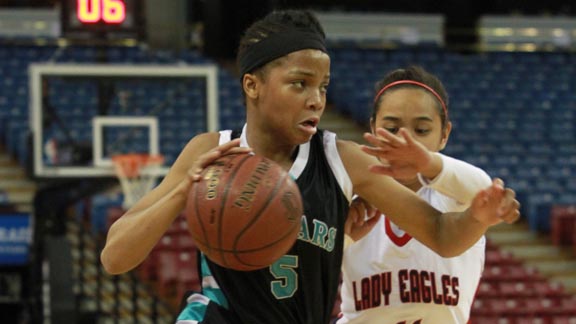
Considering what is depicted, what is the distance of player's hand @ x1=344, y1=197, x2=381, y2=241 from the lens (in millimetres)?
3357

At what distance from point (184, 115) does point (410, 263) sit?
36.4ft

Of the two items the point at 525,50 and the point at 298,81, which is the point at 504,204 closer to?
the point at 298,81

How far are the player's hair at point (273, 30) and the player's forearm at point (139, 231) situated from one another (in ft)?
1.51

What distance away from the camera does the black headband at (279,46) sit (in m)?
2.87

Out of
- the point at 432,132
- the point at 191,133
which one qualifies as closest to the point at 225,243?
the point at 432,132

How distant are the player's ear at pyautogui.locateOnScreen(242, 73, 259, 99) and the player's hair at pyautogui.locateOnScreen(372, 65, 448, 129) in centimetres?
78

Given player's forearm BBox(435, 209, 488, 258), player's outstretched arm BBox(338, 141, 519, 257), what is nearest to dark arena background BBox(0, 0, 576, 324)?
player's outstretched arm BBox(338, 141, 519, 257)

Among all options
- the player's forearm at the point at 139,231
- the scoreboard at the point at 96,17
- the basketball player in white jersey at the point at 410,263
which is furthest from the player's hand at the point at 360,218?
the scoreboard at the point at 96,17

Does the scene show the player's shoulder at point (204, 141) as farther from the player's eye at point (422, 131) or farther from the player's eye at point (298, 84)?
the player's eye at point (422, 131)

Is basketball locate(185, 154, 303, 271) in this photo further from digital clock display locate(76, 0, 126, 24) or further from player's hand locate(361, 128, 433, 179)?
digital clock display locate(76, 0, 126, 24)

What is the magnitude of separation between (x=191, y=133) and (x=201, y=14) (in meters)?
8.78

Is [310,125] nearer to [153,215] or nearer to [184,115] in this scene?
[153,215]

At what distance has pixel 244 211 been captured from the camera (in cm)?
256

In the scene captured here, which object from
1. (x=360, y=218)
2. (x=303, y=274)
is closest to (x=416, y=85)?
(x=360, y=218)
